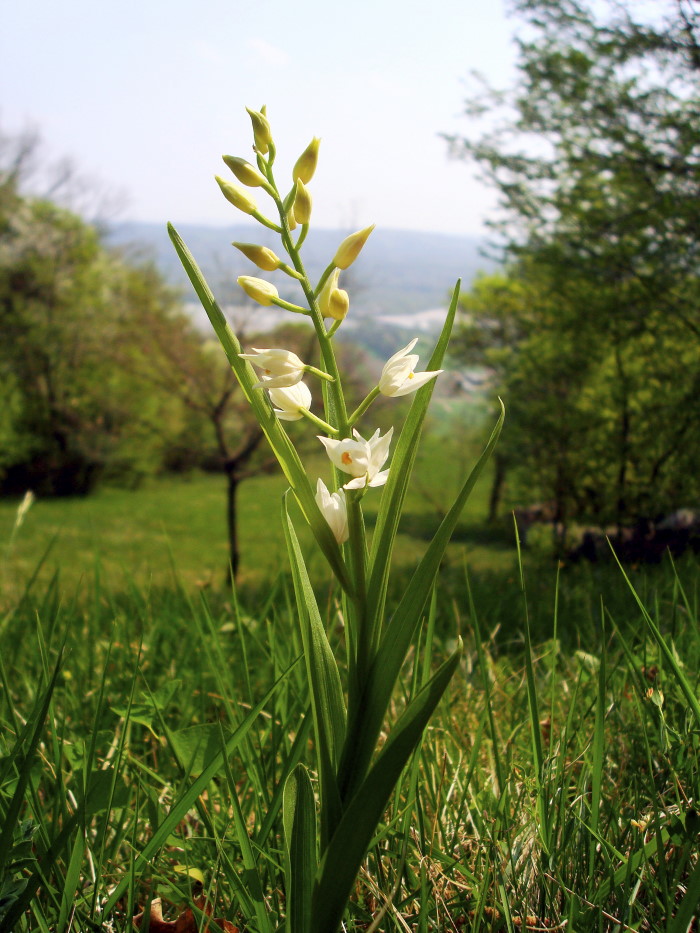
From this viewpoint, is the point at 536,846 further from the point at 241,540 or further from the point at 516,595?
the point at 241,540

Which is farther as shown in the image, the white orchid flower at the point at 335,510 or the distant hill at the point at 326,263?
the distant hill at the point at 326,263

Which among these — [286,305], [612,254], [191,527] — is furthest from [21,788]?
[191,527]

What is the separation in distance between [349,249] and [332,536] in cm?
42

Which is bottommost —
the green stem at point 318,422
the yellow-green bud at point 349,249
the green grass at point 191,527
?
the green grass at point 191,527

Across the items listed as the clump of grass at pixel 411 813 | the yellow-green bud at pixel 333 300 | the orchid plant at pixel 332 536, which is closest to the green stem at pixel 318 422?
the orchid plant at pixel 332 536

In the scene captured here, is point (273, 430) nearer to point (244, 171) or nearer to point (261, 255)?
point (261, 255)

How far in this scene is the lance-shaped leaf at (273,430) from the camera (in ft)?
3.03

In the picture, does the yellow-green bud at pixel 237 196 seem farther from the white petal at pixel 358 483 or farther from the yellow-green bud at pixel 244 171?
the white petal at pixel 358 483

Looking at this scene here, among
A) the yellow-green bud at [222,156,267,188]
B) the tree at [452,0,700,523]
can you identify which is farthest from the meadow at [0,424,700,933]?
the tree at [452,0,700,523]

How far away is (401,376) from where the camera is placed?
3.28 feet

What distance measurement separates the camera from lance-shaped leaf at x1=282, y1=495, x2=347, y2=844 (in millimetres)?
916

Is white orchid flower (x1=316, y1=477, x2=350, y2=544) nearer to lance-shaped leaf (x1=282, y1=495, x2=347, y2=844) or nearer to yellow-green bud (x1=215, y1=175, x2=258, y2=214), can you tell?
lance-shaped leaf (x1=282, y1=495, x2=347, y2=844)

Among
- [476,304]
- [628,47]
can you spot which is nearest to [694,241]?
[628,47]

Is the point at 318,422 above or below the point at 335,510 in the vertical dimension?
above
